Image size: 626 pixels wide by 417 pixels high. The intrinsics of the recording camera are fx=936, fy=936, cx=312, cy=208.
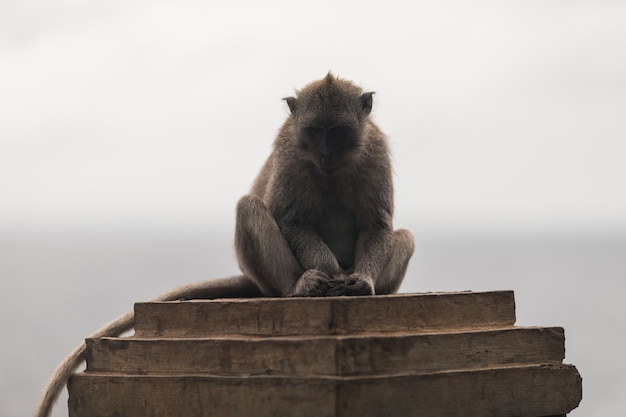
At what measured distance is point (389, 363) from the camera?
680 cm

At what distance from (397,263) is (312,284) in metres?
1.35

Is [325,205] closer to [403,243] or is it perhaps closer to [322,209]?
[322,209]

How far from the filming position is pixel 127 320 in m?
9.24

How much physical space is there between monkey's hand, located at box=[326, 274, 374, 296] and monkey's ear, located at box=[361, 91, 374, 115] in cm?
182

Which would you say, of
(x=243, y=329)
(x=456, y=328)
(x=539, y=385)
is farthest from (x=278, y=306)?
(x=539, y=385)

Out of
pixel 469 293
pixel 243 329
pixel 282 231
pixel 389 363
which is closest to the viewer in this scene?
pixel 389 363

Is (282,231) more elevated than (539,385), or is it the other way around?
(282,231)

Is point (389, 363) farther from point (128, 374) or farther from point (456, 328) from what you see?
point (128, 374)

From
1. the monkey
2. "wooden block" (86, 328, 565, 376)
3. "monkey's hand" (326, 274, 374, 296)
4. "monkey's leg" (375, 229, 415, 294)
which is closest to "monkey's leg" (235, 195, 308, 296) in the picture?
the monkey

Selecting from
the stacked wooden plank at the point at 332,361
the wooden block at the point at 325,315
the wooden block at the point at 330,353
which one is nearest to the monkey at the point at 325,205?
the wooden block at the point at 325,315

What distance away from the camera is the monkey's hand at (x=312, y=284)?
7.83m

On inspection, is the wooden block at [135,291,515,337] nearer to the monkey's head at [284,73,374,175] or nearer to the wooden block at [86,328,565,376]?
the wooden block at [86,328,565,376]

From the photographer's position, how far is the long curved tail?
8453mm

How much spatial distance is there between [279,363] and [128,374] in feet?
4.67
